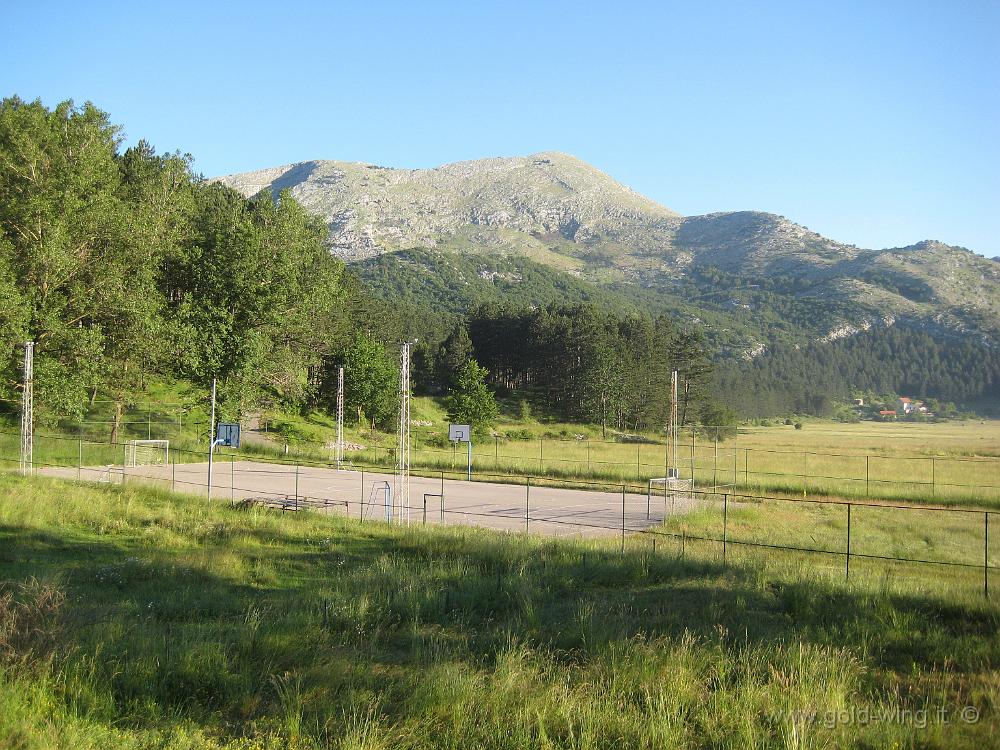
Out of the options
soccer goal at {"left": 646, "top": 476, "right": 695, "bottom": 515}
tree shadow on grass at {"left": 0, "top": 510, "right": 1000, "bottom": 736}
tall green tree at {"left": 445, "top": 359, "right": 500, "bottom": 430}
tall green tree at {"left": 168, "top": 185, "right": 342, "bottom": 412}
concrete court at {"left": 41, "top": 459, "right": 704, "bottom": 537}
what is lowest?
concrete court at {"left": 41, "top": 459, "right": 704, "bottom": 537}

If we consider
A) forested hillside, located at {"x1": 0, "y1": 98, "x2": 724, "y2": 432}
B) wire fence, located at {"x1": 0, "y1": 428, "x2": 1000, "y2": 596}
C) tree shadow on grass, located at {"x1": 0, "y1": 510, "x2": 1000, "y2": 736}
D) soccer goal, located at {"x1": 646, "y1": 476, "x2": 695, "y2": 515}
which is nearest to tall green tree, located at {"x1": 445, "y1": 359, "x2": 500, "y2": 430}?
forested hillside, located at {"x1": 0, "y1": 98, "x2": 724, "y2": 432}

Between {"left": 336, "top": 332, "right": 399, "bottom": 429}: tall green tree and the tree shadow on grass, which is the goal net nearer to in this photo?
the tree shadow on grass

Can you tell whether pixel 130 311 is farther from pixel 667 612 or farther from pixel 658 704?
pixel 658 704

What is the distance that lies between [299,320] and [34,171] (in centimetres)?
2106

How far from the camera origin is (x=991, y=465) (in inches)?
2053

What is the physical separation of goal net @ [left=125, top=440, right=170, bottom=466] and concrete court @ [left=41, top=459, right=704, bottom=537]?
35.0 inches

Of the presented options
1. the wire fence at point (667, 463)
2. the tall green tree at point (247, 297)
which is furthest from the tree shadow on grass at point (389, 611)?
the tall green tree at point (247, 297)

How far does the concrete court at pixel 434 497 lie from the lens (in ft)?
82.2

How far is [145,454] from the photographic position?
4238 cm

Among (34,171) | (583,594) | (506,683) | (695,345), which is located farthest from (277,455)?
(695,345)

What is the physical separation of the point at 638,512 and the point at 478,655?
20.2 metres

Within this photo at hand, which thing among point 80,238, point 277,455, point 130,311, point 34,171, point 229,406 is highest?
point 34,171

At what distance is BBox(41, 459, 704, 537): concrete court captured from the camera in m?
25.0

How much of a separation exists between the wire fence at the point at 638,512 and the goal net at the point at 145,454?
372mm
